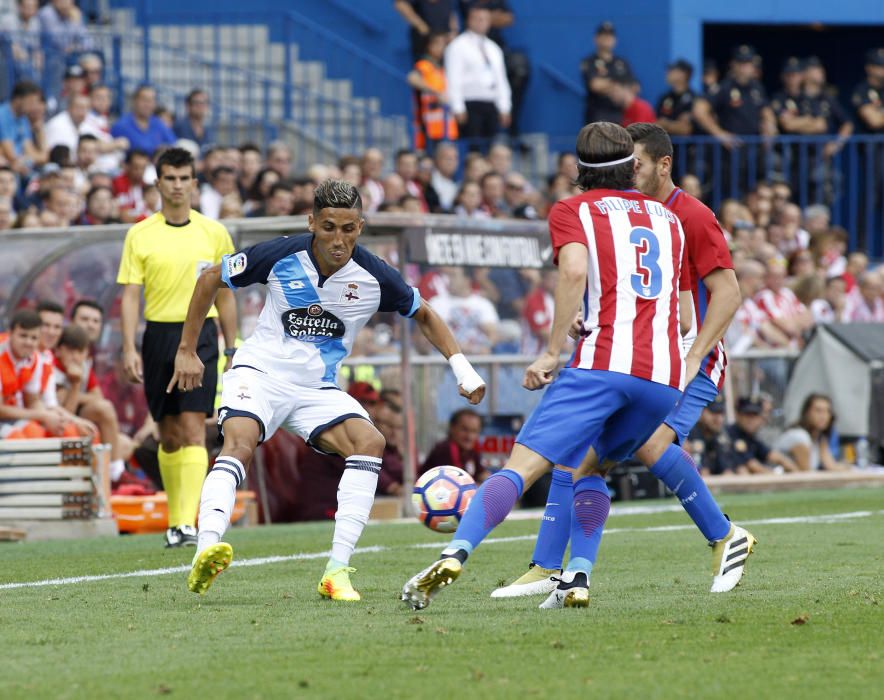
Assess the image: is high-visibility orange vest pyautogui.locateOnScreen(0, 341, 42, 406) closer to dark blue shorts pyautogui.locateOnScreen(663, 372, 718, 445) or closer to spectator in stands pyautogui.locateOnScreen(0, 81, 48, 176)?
spectator in stands pyautogui.locateOnScreen(0, 81, 48, 176)

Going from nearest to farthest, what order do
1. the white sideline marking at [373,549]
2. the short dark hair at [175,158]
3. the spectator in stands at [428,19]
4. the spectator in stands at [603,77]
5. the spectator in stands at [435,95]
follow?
the white sideline marking at [373,549] → the short dark hair at [175,158] → the spectator in stands at [435,95] → the spectator in stands at [428,19] → the spectator in stands at [603,77]

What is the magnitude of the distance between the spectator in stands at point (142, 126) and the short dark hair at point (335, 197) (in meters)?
10.6

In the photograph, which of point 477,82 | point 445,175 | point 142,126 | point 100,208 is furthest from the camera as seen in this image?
point 477,82

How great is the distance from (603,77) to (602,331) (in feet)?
53.6

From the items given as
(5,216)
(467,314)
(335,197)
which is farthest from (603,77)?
(335,197)

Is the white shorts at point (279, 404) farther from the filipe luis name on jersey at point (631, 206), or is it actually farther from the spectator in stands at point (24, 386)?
the spectator in stands at point (24, 386)

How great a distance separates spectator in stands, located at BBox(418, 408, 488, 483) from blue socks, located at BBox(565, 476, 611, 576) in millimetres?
7166

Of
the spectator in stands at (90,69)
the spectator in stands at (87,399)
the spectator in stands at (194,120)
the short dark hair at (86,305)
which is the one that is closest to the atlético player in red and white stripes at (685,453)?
the spectator in stands at (87,399)

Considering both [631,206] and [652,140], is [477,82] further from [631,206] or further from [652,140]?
[631,206]

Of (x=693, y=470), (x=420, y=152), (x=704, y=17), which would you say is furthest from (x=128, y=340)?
(x=704, y=17)

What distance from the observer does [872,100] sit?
24406 millimetres

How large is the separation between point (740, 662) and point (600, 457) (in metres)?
1.70

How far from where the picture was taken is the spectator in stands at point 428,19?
21.9 meters

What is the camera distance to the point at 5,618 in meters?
7.03
